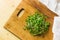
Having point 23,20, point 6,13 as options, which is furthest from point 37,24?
point 6,13

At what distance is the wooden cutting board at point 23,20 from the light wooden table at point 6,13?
2.0 inches

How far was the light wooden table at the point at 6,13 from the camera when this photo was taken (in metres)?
1.19

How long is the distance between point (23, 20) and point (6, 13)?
0.50 feet

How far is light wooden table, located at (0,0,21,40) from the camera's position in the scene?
119 cm

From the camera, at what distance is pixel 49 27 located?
1136mm

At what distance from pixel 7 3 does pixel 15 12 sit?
14 cm

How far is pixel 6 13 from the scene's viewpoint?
125 cm

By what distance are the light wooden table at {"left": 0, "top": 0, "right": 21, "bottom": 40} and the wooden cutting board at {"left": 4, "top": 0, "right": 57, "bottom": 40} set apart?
52mm

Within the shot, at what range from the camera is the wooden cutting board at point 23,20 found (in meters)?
1.12

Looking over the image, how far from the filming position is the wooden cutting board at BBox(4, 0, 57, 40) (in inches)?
44.3

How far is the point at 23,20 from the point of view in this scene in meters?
1.15

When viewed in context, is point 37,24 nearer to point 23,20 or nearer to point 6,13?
point 23,20

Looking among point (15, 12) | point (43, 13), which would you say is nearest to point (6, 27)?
point (15, 12)

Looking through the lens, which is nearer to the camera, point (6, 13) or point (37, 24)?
point (37, 24)
